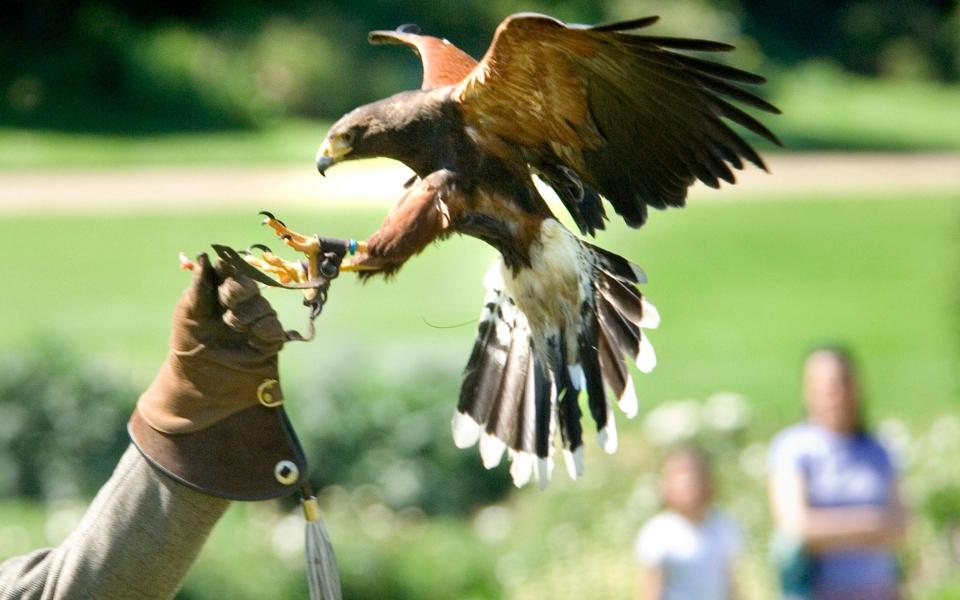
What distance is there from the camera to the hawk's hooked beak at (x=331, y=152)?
342 centimetres

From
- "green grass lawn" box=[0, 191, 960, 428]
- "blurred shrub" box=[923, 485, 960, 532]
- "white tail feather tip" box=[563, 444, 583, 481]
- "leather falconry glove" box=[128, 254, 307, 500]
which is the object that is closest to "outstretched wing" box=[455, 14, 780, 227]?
"white tail feather tip" box=[563, 444, 583, 481]

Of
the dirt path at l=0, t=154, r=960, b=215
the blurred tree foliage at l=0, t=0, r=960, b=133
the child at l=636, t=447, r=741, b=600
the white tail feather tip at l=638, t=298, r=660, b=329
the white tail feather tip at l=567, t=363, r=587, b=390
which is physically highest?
the blurred tree foliage at l=0, t=0, r=960, b=133

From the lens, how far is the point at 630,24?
3.03 metres

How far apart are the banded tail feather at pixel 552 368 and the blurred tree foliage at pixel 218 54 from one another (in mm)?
15758

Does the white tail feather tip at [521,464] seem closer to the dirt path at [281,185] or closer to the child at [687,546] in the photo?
the child at [687,546]

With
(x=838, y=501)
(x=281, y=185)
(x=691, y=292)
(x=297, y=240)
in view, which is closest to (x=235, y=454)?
(x=297, y=240)

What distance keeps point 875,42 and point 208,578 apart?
23487 mm

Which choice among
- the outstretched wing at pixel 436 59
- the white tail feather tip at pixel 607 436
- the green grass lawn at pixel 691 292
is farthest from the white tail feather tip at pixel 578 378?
the green grass lawn at pixel 691 292

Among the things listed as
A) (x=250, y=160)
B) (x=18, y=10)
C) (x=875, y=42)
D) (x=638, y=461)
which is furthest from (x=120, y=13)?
(x=638, y=461)

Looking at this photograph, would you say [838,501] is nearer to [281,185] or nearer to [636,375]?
[636,375]

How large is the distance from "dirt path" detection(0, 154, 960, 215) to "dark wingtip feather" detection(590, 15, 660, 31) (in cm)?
1241

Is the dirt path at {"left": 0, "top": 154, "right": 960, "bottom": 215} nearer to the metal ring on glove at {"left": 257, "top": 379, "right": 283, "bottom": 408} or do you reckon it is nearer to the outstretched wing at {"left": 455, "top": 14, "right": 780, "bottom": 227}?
the outstretched wing at {"left": 455, "top": 14, "right": 780, "bottom": 227}

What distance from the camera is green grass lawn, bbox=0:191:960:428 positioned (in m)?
11.3

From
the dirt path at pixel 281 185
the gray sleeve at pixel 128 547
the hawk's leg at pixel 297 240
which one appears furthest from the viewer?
the dirt path at pixel 281 185
